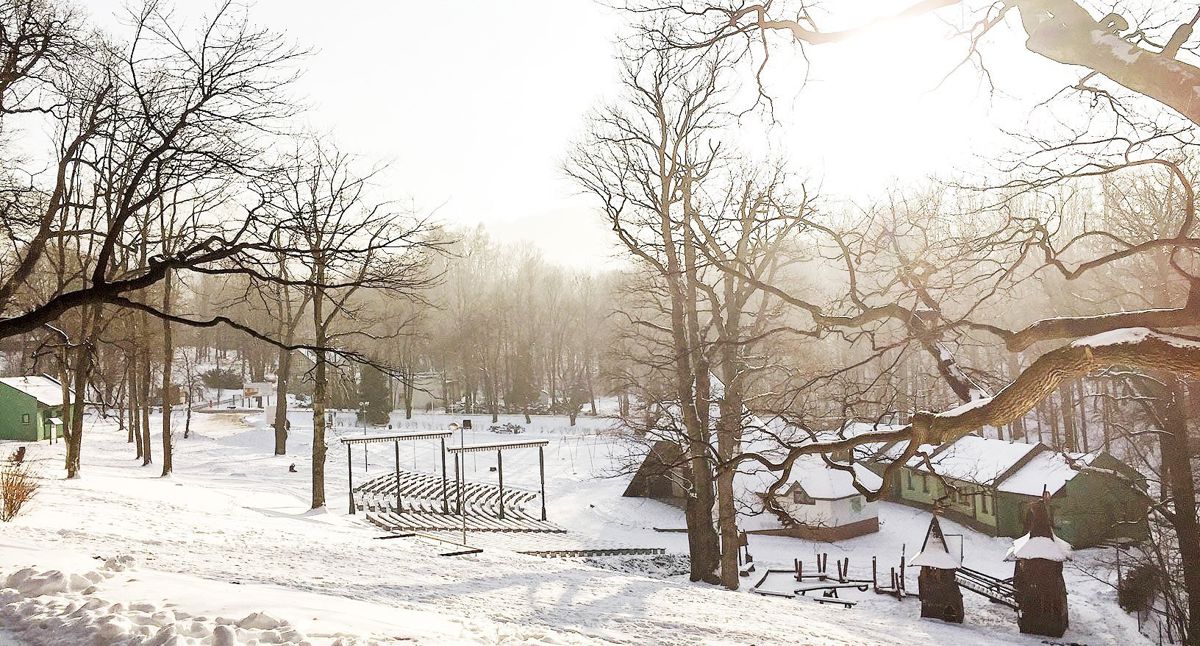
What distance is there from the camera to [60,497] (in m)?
16.7

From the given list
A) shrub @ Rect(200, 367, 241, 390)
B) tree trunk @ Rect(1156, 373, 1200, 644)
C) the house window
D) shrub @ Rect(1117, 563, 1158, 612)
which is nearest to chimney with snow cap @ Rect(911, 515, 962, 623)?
tree trunk @ Rect(1156, 373, 1200, 644)

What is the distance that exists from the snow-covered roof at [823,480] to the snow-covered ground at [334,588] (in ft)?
8.10

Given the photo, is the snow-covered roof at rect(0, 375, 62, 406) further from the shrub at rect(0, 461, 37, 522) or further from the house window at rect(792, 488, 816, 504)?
the house window at rect(792, 488, 816, 504)

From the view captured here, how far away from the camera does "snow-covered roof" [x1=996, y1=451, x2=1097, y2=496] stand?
3105 cm

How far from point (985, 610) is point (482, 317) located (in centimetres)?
4860

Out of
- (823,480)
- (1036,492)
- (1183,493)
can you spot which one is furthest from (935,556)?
(1036,492)

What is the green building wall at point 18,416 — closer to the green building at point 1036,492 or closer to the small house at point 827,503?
the small house at point 827,503

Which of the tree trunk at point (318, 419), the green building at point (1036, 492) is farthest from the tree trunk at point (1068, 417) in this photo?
the tree trunk at point (318, 419)

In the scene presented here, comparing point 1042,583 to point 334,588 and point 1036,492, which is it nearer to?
point 1036,492

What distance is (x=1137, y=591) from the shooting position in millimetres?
21500

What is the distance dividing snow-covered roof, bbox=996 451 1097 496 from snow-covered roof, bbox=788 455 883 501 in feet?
16.8

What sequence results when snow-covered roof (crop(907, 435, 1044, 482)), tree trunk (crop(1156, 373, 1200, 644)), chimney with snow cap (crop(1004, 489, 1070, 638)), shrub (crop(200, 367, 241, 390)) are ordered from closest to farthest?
tree trunk (crop(1156, 373, 1200, 644)) < chimney with snow cap (crop(1004, 489, 1070, 638)) < snow-covered roof (crop(907, 435, 1044, 482)) < shrub (crop(200, 367, 241, 390))

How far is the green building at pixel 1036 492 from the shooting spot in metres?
29.0

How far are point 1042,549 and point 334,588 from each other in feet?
58.9
